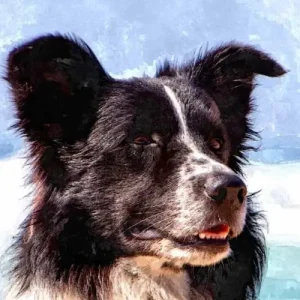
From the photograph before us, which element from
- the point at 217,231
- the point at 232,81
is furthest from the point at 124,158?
the point at 232,81

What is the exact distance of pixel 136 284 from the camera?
379 cm

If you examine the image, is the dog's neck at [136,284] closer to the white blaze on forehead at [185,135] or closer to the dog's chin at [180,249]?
the dog's chin at [180,249]

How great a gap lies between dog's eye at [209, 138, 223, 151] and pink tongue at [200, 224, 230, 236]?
559mm

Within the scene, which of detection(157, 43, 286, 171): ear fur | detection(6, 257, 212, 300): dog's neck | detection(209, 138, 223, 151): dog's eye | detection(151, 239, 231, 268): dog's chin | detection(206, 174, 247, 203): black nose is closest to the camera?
detection(206, 174, 247, 203): black nose

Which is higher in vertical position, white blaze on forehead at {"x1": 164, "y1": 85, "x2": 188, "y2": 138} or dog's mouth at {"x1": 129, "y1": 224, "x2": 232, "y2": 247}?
white blaze on forehead at {"x1": 164, "y1": 85, "x2": 188, "y2": 138}

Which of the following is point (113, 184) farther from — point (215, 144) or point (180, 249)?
point (215, 144)

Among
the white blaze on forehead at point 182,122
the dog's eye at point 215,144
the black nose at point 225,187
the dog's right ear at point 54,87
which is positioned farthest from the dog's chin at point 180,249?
the dog's right ear at point 54,87

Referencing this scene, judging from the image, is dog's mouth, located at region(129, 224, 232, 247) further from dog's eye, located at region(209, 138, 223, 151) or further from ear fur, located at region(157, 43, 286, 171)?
ear fur, located at region(157, 43, 286, 171)

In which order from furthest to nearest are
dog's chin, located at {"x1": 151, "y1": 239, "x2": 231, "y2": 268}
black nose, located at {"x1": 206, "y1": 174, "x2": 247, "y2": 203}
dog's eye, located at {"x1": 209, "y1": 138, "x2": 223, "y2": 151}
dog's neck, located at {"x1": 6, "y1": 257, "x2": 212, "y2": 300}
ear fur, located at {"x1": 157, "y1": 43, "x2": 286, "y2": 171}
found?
ear fur, located at {"x1": 157, "y1": 43, "x2": 286, "y2": 171}
dog's eye, located at {"x1": 209, "y1": 138, "x2": 223, "y2": 151}
dog's neck, located at {"x1": 6, "y1": 257, "x2": 212, "y2": 300}
dog's chin, located at {"x1": 151, "y1": 239, "x2": 231, "y2": 268}
black nose, located at {"x1": 206, "y1": 174, "x2": 247, "y2": 203}

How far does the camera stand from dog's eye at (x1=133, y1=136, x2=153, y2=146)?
147 inches

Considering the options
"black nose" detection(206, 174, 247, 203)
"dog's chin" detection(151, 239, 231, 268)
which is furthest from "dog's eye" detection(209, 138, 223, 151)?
"dog's chin" detection(151, 239, 231, 268)

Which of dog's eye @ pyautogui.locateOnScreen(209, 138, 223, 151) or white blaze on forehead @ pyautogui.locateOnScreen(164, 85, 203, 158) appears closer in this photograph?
white blaze on forehead @ pyautogui.locateOnScreen(164, 85, 203, 158)

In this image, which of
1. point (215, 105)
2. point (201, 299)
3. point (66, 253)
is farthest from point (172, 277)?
point (215, 105)

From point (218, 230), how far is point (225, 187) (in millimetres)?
329
